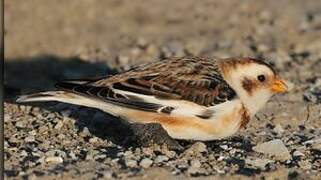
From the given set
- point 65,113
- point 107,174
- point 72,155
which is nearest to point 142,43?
point 65,113

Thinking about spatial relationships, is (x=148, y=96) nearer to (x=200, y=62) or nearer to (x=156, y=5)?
(x=200, y=62)

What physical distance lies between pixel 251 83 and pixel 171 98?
2.54ft

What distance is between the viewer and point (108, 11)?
569 inches

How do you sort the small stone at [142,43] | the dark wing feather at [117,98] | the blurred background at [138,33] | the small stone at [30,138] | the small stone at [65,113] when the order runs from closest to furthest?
the dark wing feather at [117,98]
the small stone at [30,138]
the small stone at [65,113]
the blurred background at [138,33]
the small stone at [142,43]

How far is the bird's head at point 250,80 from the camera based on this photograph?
7.78 metres

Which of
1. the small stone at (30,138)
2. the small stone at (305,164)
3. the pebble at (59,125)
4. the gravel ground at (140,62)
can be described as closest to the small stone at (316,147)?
the gravel ground at (140,62)

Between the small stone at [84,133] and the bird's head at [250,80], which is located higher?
the bird's head at [250,80]

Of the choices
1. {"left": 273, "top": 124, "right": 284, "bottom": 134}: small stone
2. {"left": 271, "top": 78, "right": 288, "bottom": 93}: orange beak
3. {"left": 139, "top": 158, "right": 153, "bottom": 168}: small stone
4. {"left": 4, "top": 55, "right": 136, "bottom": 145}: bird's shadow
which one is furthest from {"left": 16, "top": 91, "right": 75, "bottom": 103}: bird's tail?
{"left": 273, "top": 124, "right": 284, "bottom": 134}: small stone

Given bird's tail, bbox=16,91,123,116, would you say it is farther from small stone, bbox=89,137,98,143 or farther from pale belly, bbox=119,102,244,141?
small stone, bbox=89,137,98,143

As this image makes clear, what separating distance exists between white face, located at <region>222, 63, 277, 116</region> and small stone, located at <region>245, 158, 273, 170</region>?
0.61m

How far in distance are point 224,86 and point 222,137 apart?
434mm

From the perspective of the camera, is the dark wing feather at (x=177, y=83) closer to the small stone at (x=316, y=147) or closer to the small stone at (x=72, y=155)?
the small stone at (x=72, y=155)

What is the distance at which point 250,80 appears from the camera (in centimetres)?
782

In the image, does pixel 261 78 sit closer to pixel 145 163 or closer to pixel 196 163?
pixel 196 163
